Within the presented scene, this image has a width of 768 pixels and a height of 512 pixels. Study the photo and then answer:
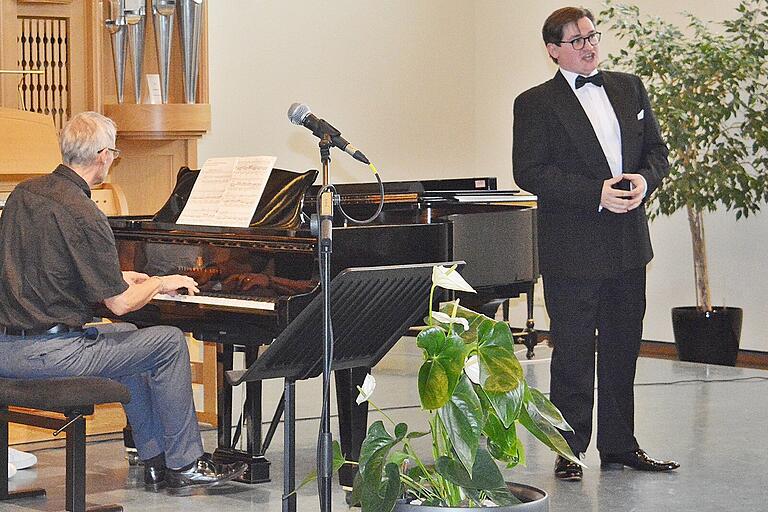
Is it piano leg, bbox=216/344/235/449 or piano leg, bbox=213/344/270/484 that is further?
piano leg, bbox=216/344/235/449

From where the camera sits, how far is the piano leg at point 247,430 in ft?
14.9

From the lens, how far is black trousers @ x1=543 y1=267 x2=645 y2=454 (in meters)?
4.55

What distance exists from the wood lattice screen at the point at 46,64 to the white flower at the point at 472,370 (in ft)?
15.8

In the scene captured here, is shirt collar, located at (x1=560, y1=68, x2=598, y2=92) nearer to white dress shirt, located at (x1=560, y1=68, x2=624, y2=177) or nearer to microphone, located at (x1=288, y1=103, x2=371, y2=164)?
white dress shirt, located at (x1=560, y1=68, x2=624, y2=177)

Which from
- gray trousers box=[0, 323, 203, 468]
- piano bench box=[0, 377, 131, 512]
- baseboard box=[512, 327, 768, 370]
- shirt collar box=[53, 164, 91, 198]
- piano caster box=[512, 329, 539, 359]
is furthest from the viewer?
baseboard box=[512, 327, 768, 370]

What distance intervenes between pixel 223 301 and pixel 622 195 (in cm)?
143

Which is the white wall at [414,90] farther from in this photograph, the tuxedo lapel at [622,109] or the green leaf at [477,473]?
the green leaf at [477,473]

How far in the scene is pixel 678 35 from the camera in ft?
25.8

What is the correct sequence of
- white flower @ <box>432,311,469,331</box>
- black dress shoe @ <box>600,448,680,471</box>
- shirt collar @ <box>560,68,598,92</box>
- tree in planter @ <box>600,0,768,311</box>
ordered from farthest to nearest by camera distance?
tree in planter @ <box>600,0,768,311</box> → black dress shoe @ <box>600,448,680,471</box> → shirt collar @ <box>560,68,598,92</box> → white flower @ <box>432,311,469,331</box>

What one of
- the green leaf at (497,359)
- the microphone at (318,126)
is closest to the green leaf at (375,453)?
the green leaf at (497,359)

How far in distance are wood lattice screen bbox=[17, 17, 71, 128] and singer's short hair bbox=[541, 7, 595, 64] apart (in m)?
3.15

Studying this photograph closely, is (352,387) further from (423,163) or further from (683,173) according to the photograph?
(423,163)

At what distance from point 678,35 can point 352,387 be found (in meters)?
4.44

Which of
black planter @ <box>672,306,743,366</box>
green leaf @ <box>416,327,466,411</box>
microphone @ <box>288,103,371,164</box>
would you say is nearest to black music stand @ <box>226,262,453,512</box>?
microphone @ <box>288,103,371,164</box>
